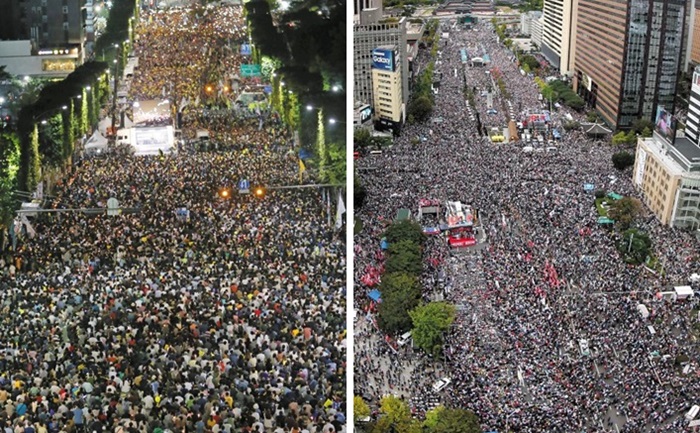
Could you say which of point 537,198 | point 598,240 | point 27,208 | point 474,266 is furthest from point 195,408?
point 537,198

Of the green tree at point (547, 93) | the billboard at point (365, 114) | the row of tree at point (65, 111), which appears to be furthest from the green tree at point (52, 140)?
the green tree at point (547, 93)

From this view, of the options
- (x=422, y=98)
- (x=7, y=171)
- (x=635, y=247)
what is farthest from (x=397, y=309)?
(x=422, y=98)

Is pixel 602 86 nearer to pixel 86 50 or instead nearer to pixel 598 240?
pixel 598 240

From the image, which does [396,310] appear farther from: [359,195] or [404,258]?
[359,195]

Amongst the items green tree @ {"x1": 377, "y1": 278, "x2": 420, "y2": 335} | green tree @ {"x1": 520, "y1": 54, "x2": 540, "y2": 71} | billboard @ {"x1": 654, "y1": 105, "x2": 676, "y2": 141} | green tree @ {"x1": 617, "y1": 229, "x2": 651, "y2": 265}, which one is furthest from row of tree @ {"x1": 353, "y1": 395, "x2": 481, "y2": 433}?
green tree @ {"x1": 520, "y1": 54, "x2": 540, "y2": 71}

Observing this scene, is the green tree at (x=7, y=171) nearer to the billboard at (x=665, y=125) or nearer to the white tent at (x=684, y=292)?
the white tent at (x=684, y=292)

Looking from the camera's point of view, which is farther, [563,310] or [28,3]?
[563,310]
